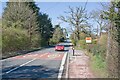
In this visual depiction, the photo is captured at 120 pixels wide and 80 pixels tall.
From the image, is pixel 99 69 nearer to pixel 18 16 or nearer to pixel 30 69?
pixel 30 69

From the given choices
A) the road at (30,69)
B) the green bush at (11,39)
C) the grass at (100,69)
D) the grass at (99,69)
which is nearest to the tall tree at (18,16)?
the green bush at (11,39)

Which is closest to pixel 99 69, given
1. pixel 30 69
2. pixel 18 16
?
pixel 30 69

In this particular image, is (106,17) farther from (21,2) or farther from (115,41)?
(21,2)

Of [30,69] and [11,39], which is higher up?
[11,39]

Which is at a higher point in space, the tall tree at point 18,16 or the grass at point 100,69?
the tall tree at point 18,16

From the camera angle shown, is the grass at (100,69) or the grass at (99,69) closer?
the grass at (100,69)

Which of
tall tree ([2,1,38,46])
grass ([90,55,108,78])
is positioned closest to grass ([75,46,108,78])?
grass ([90,55,108,78])

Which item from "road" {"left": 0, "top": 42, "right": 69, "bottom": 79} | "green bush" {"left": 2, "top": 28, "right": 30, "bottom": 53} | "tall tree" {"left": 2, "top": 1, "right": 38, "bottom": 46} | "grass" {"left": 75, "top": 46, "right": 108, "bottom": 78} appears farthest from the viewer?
"tall tree" {"left": 2, "top": 1, "right": 38, "bottom": 46}

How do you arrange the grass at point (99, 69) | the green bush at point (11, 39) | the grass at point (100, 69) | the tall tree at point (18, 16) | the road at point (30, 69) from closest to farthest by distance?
1. the grass at point (100, 69)
2. the grass at point (99, 69)
3. the road at point (30, 69)
4. the green bush at point (11, 39)
5. the tall tree at point (18, 16)

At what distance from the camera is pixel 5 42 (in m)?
42.3

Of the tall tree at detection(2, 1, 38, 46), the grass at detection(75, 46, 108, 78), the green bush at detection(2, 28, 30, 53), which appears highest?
the tall tree at detection(2, 1, 38, 46)

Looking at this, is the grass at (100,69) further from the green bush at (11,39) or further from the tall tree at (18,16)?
the tall tree at (18,16)

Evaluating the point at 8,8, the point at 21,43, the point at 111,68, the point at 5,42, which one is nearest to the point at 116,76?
the point at 111,68

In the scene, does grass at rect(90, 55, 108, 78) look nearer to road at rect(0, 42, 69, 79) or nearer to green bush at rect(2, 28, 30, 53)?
road at rect(0, 42, 69, 79)
